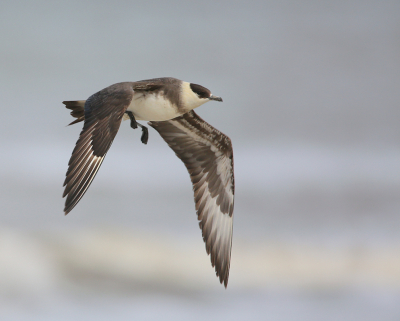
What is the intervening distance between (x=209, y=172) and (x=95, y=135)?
0.79 m

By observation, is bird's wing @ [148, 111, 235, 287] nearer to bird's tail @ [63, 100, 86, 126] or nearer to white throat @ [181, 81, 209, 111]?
white throat @ [181, 81, 209, 111]

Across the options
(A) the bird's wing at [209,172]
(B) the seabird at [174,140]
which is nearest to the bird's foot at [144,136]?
(B) the seabird at [174,140]

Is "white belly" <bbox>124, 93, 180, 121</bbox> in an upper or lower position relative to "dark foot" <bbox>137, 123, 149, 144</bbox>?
upper

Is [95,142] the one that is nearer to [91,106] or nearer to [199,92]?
[91,106]

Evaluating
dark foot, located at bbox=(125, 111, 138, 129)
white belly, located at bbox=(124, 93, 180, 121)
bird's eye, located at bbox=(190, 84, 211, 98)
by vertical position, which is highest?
bird's eye, located at bbox=(190, 84, 211, 98)

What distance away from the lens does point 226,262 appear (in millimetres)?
2389

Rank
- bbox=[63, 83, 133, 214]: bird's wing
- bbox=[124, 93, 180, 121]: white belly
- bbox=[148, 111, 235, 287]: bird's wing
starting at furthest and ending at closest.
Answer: bbox=[148, 111, 235, 287]: bird's wing, bbox=[124, 93, 180, 121]: white belly, bbox=[63, 83, 133, 214]: bird's wing

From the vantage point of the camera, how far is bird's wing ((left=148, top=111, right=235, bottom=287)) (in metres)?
2.42

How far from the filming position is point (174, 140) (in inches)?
98.0

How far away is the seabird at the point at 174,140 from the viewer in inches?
70.4

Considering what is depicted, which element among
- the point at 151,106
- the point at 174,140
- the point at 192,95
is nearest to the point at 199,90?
the point at 192,95

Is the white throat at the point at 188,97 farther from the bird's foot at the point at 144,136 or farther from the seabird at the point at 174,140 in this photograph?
the bird's foot at the point at 144,136

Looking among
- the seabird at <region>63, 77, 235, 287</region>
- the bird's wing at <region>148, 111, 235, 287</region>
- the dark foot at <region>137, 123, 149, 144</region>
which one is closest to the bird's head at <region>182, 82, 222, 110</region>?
the seabird at <region>63, 77, 235, 287</region>

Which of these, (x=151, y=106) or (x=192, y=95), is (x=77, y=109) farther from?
(x=192, y=95)
